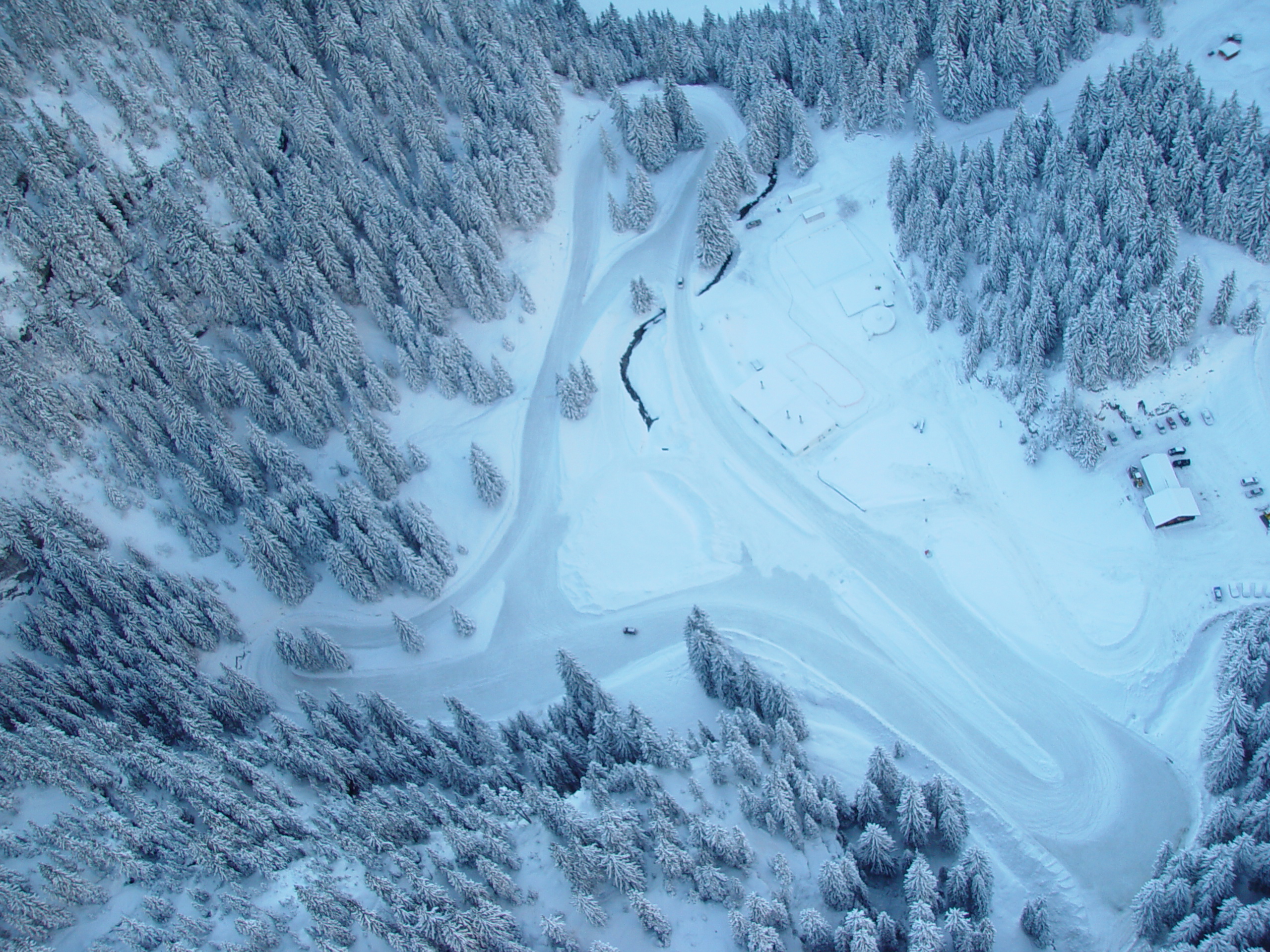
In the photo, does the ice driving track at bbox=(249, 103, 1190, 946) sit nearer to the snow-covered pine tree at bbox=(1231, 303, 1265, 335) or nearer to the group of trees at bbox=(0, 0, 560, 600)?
the group of trees at bbox=(0, 0, 560, 600)

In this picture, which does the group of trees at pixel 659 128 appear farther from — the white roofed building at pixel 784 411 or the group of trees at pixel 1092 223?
the group of trees at pixel 1092 223

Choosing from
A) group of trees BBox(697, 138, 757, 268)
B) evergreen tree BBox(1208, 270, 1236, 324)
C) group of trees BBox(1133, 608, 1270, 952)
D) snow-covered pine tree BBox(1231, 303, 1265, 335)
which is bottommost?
group of trees BBox(1133, 608, 1270, 952)

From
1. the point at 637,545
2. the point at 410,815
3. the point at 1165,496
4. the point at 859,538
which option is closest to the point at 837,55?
the point at 859,538

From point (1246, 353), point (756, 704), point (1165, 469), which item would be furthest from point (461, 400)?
point (1246, 353)

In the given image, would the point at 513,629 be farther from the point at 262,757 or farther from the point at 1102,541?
the point at 1102,541

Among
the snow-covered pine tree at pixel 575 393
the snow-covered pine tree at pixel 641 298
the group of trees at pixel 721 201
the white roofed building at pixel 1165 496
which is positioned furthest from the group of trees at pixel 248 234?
the white roofed building at pixel 1165 496

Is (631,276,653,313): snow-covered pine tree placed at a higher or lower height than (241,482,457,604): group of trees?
higher

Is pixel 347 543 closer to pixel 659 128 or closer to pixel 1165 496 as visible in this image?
pixel 659 128

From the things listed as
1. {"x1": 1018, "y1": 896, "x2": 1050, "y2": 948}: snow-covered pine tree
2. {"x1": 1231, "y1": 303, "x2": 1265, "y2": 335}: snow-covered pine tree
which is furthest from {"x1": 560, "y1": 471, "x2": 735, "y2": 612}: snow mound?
{"x1": 1231, "y1": 303, "x2": 1265, "y2": 335}: snow-covered pine tree
